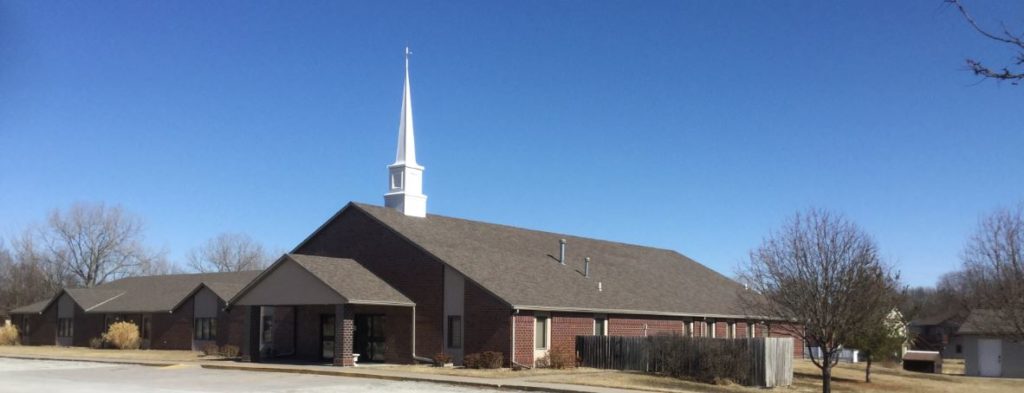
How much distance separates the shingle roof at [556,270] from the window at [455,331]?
1782 millimetres

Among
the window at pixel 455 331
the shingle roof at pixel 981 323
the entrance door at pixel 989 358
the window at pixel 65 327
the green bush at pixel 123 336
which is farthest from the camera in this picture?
the window at pixel 65 327

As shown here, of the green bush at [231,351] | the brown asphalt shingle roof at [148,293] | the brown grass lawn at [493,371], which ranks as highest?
the brown asphalt shingle roof at [148,293]

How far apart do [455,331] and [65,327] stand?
33455 mm

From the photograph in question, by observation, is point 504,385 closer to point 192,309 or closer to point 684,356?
point 684,356

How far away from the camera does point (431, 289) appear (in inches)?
1427

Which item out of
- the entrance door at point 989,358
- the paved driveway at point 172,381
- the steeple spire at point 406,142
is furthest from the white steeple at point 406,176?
the entrance door at point 989,358

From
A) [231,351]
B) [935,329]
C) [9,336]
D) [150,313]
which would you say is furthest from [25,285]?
[935,329]

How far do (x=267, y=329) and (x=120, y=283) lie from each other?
91.4 feet

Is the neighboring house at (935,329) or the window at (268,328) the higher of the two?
the window at (268,328)

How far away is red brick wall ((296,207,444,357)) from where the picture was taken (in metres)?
36.1

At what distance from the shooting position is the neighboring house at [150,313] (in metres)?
50.1

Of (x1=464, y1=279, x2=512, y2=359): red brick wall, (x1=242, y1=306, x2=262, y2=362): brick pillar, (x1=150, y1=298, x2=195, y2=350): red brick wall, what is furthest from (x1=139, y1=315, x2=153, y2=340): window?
(x1=464, y1=279, x2=512, y2=359): red brick wall

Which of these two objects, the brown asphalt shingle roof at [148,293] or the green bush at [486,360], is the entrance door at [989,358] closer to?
the green bush at [486,360]

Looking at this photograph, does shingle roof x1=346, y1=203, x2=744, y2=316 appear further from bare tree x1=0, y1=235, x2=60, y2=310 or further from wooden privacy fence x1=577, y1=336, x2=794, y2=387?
bare tree x1=0, y1=235, x2=60, y2=310
